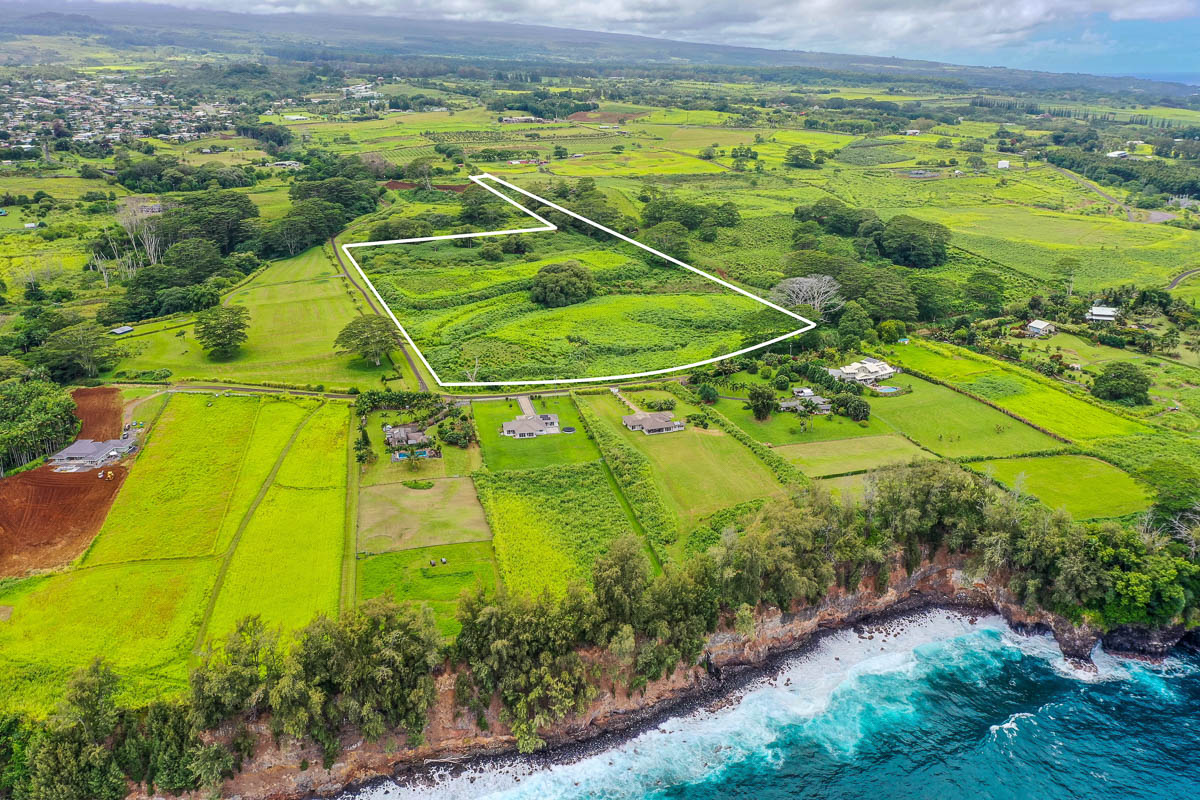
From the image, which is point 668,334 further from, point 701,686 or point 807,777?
point 807,777

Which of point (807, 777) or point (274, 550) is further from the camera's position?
point (274, 550)

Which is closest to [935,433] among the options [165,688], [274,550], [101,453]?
[274,550]

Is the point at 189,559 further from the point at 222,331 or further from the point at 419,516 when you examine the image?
the point at 222,331

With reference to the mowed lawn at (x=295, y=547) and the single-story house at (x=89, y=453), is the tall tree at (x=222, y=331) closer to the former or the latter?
the single-story house at (x=89, y=453)

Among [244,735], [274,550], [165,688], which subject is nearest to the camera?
[244,735]

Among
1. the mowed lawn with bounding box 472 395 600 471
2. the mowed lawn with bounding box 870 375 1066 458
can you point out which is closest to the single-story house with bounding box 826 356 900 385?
the mowed lawn with bounding box 870 375 1066 458

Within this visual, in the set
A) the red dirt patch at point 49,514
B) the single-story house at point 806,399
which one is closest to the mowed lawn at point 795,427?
the single-story house at point 806,399
